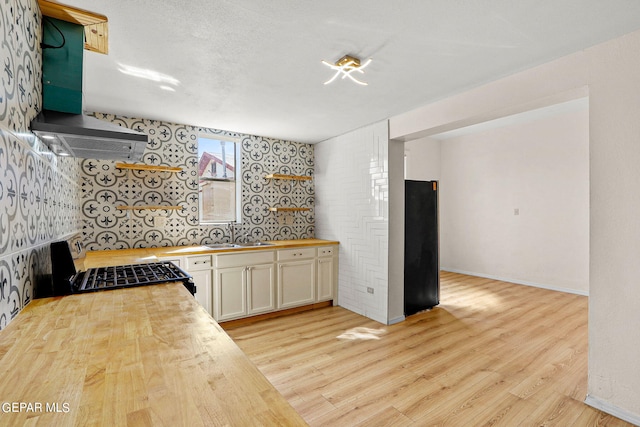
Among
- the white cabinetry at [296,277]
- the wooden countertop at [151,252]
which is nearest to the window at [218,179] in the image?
the wooden countertop at [151,252]

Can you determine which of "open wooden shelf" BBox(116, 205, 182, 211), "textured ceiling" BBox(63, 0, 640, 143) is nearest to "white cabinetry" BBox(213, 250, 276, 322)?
"open wooden shelf" BBox(116, 205, 182, 211)

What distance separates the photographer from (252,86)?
2.69 metres

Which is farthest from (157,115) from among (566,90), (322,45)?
(566,90)

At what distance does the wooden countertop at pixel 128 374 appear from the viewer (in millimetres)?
593

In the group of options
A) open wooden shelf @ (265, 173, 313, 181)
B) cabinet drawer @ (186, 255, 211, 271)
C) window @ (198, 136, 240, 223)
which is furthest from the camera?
open wooden shelf @ (265, 173, 313, 181)

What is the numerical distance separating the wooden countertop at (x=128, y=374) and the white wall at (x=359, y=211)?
9.42 ft

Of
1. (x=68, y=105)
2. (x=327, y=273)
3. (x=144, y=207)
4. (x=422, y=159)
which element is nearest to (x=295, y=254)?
(x=327, y=273)

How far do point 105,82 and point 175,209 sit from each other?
158 cm

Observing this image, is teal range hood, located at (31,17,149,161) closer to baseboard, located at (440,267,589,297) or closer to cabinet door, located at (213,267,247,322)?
cabinet door, located at (213,267,247,322)

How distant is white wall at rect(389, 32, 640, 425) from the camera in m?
1.90

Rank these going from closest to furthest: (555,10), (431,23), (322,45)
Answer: (555,10), (431,23), (322,45)

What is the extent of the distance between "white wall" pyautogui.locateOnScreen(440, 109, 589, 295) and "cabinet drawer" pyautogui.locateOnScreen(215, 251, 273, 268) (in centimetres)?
447

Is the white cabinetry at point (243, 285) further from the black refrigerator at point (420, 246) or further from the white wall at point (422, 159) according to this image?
the white wall at point (422, 159)

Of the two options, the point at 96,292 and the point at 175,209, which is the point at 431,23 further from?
the point at 175,209
